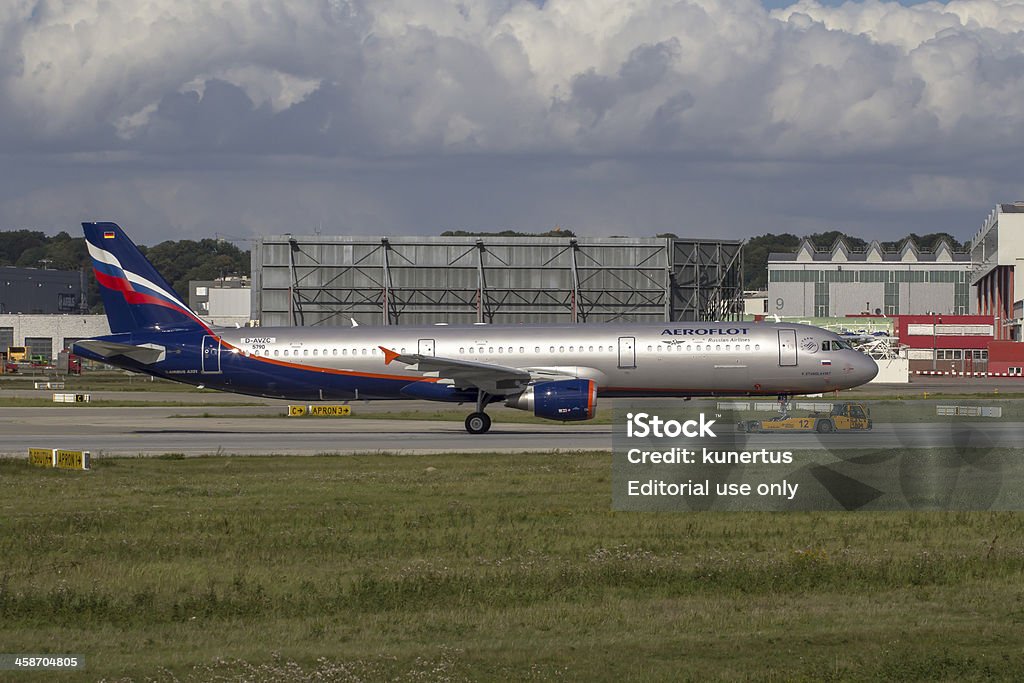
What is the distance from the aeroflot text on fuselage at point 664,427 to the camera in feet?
69.1

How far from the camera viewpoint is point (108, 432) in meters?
47.0

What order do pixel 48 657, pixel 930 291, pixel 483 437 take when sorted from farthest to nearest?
pixel 930 291 → pixel 483 437 → pixel 48 657

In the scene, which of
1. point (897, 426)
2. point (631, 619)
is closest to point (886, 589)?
point (631, 619)

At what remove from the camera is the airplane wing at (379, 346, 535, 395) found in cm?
4397

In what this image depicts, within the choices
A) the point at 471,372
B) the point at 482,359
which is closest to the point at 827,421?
the point at 471,372

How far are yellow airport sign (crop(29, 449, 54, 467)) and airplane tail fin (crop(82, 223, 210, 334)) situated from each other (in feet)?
51.2

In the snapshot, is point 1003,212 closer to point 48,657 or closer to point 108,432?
point 108,432

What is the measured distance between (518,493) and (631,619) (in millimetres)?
11292

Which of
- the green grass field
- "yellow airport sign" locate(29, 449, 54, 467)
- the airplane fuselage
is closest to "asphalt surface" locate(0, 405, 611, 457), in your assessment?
the airplane fuselage

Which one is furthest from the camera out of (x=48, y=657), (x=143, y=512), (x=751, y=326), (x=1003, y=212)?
(x=1003, y=212)

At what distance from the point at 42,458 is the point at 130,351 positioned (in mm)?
15034

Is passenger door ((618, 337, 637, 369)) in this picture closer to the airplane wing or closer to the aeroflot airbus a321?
the aeroflot airbus a321

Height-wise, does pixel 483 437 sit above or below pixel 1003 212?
below

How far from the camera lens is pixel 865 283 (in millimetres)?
170500
